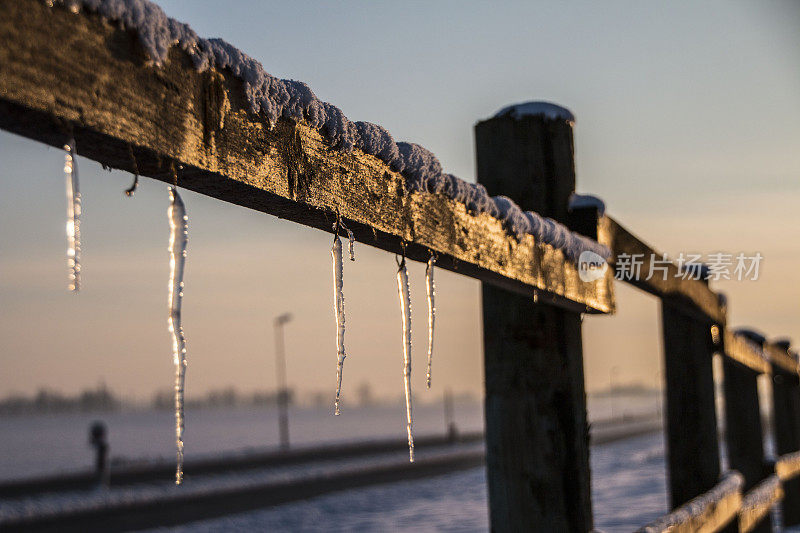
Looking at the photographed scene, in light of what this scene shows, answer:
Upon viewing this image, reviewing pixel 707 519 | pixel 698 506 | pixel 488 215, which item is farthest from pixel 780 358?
pixel 488 215

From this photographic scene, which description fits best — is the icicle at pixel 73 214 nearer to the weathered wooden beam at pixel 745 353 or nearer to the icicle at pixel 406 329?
the icicle at pixel 406 329

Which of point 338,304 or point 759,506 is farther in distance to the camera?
point 759,506

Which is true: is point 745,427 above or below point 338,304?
below

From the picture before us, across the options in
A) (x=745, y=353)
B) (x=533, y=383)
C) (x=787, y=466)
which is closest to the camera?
(x=533, y=383)

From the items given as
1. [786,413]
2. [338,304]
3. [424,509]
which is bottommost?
[424,509]

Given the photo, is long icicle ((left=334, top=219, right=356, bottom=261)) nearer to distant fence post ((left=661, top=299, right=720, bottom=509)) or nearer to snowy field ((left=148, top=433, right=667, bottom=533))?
distant fence post ((left=661, top=299, right=720, bottom=509))

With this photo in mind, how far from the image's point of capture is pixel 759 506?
18.7 ft

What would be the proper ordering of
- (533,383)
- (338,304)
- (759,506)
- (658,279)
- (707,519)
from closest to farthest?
1. (338,304)
2. (533,383)
3. (658,279)
4. (707,519)
5. (759,506)

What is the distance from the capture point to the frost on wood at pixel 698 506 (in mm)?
3066

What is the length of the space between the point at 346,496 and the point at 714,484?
13.5 metres

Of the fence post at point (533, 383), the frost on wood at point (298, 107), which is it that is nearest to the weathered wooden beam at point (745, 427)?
the fence post at point (533, 383)

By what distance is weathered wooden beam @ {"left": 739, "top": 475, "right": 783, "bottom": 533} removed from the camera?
16.9 feet

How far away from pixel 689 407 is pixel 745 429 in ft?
9.06

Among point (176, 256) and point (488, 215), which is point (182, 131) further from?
point (488, 215)
